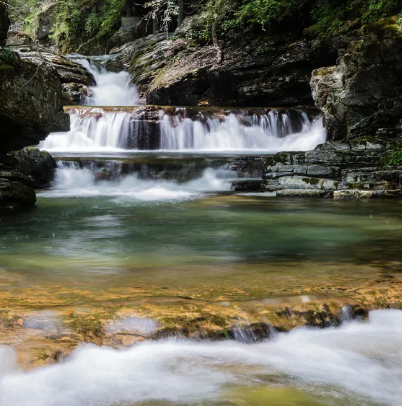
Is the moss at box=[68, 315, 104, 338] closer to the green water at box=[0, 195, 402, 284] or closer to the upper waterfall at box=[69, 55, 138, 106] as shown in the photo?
the green water at box=[0, 195, 402, 284]

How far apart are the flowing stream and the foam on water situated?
1.17 metres

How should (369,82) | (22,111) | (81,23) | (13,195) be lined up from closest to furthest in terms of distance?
1. (22,111)
2. (13,195)
3. (369,82)
4. (81,23)

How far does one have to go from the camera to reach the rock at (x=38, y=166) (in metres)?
13.5

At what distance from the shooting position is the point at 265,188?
12.6 metres

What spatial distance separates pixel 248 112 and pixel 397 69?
640cm

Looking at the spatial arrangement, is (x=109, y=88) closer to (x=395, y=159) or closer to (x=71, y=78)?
(x=71, y=78)

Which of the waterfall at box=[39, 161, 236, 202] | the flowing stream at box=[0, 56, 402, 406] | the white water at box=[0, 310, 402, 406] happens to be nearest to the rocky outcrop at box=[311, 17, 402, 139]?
the waterfall at box=[39, 161, 236, 202]

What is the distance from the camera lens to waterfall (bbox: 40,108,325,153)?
1822cm

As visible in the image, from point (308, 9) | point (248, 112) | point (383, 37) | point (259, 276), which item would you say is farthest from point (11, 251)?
point (308, 9)

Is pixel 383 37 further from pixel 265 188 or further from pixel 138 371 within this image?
pixel 138 371

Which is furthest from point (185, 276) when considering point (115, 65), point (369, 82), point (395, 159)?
point (115, 65)

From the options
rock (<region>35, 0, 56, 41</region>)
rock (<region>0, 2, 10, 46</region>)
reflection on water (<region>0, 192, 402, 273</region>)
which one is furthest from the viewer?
rock (<region>35, 0, 56, 41</region>)

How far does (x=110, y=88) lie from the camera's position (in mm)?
25891

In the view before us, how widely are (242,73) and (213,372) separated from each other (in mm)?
20465
